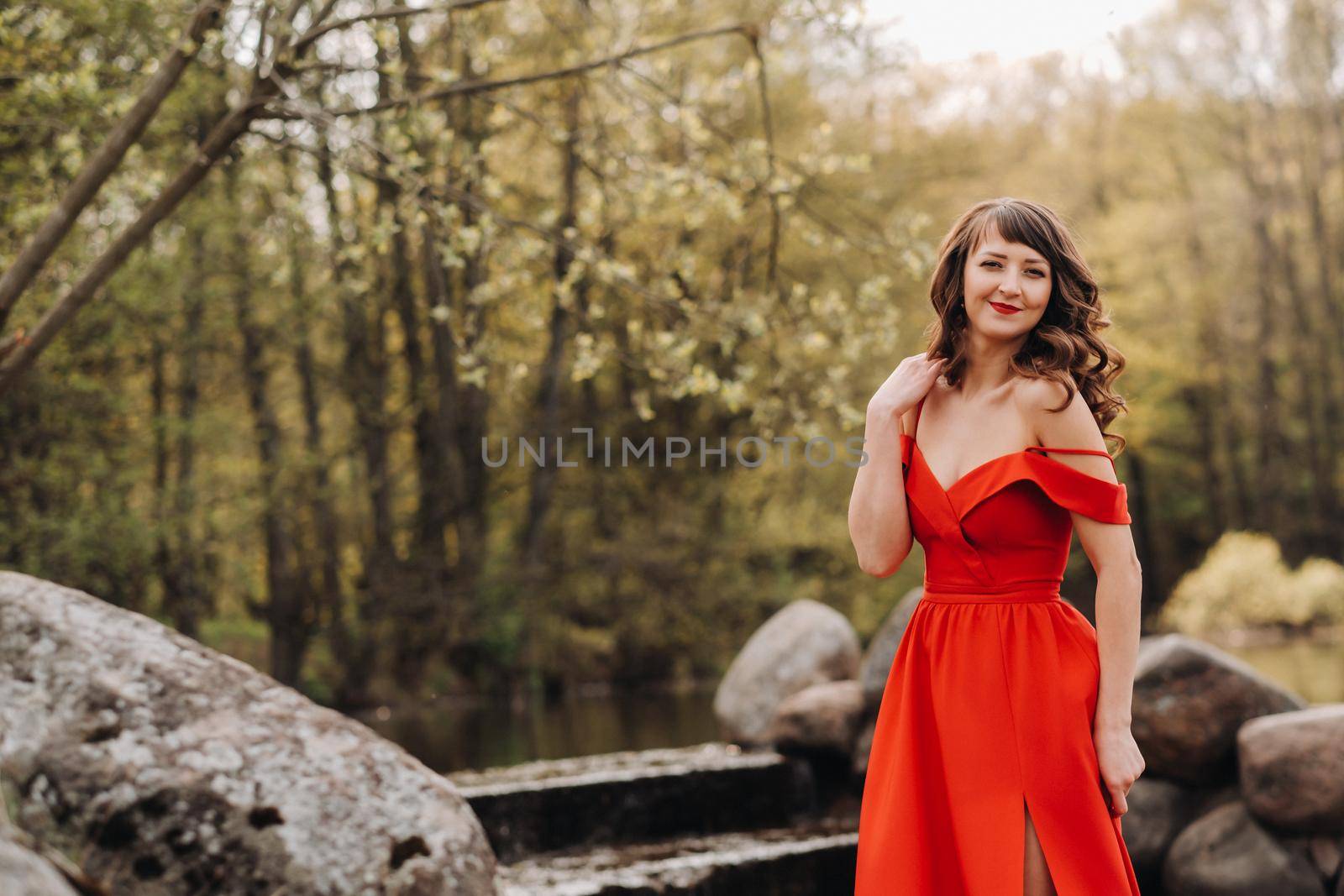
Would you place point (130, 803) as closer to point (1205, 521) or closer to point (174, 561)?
point (174, 561)

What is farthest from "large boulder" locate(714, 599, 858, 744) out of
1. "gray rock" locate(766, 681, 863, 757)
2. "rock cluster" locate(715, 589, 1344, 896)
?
"rock cluster" locate(715, 589, 1344, 896)

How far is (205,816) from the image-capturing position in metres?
3.60

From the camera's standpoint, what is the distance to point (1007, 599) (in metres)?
2.26

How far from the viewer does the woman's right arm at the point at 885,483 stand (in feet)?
7.75

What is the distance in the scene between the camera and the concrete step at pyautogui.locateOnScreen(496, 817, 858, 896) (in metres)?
4.96

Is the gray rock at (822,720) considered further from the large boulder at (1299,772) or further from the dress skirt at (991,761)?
the dress skirt at (991,761)

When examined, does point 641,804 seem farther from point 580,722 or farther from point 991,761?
point 580,722

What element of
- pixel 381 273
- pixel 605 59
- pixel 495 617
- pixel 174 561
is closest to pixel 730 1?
pixel 381 273

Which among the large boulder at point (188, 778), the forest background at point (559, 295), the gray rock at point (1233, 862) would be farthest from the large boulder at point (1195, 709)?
the large boulder at point (188, 778)

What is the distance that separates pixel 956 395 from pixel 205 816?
2557mm

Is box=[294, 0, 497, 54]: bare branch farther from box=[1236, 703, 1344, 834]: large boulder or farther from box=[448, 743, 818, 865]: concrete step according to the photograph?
box=[1236, 703, 1344, 834]: large boulder

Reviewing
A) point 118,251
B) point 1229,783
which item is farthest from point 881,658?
point 118,251

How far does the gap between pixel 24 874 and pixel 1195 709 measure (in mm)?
5237

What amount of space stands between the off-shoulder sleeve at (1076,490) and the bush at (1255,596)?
1973 cm
